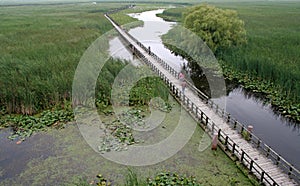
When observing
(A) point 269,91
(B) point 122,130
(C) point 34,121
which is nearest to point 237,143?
(B) point 122,130

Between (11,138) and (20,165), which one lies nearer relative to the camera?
(20,165)

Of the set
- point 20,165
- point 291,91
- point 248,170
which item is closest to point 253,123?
point 291,91

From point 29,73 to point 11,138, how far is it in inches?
287

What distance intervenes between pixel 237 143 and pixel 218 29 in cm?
2178

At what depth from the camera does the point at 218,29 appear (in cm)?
3325

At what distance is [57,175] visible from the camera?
13047mm

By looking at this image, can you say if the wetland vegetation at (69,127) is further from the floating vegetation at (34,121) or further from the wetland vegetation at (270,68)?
the wetland vegetation at (270,68)

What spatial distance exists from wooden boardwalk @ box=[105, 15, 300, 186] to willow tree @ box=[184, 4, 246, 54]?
10.9m

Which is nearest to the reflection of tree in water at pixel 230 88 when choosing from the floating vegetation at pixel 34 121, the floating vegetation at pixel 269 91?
the floating vegetation at pixel 269 91

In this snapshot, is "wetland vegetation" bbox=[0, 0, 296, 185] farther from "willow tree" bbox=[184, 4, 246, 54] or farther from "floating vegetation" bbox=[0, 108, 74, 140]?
"willow tree" bbox=[184, 4, 246, 54]

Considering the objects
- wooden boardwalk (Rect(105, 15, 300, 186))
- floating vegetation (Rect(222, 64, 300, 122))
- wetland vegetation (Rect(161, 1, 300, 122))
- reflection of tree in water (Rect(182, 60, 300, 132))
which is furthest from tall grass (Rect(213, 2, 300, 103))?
wooden boardwalk (Rect(105, 15, 300, 186))

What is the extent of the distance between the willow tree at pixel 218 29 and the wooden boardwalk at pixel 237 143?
35.8ft

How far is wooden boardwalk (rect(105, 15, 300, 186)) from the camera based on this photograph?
12.1m

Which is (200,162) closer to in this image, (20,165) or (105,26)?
(20,165)
